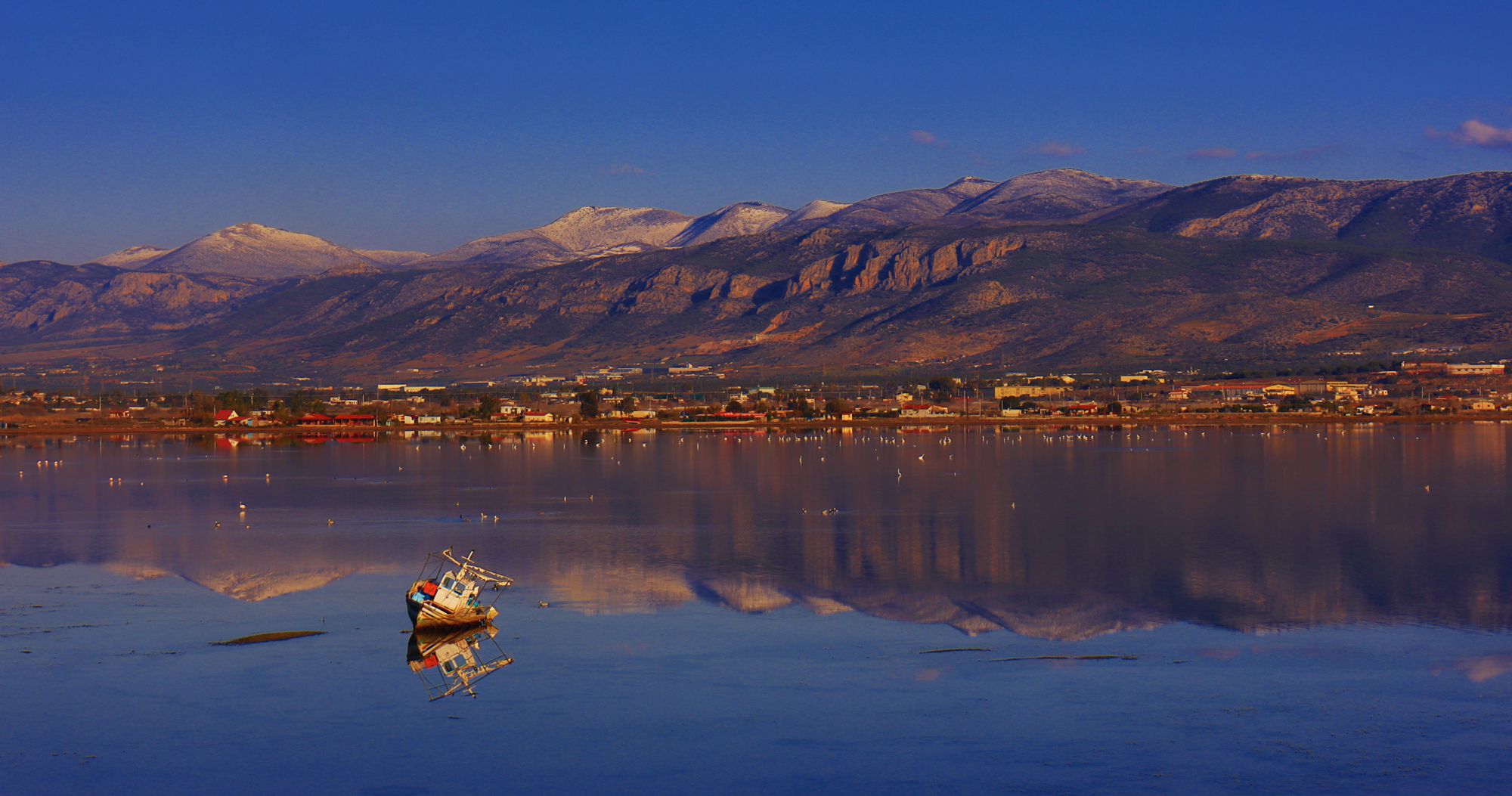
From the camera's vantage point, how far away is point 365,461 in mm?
72625

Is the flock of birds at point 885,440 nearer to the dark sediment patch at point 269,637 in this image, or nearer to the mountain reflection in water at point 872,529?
the mountain reflection in water at point 872,529

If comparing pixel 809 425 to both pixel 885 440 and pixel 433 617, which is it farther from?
pixel 433 617

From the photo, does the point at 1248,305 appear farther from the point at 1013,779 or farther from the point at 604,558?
the point at 1013,779

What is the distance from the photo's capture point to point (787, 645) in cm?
2323

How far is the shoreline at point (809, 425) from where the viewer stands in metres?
112

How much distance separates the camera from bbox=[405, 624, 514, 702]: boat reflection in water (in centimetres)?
2105

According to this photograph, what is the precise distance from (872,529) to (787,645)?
52.4 feet

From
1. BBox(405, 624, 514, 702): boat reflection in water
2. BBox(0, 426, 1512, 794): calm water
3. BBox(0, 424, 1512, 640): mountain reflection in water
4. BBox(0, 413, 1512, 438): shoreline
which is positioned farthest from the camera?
BBox(0, 413, 1512, 438): shoreline

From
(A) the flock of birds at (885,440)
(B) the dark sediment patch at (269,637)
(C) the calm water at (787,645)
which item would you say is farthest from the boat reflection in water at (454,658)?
(A) the flock of birds at (885,440)

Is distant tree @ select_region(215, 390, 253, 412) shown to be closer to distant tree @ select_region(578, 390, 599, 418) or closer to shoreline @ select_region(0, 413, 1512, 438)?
shoreline @ select_region(0, 413, 1512, 438)

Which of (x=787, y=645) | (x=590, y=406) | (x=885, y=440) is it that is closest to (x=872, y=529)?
(x=787, y=645)

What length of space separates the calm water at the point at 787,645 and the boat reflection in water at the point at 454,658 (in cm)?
28

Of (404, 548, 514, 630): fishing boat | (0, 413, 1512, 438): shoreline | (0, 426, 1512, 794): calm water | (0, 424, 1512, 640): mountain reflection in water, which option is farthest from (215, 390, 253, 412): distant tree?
(404, 548, 514, 630): fishing boat

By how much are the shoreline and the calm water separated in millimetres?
64376
